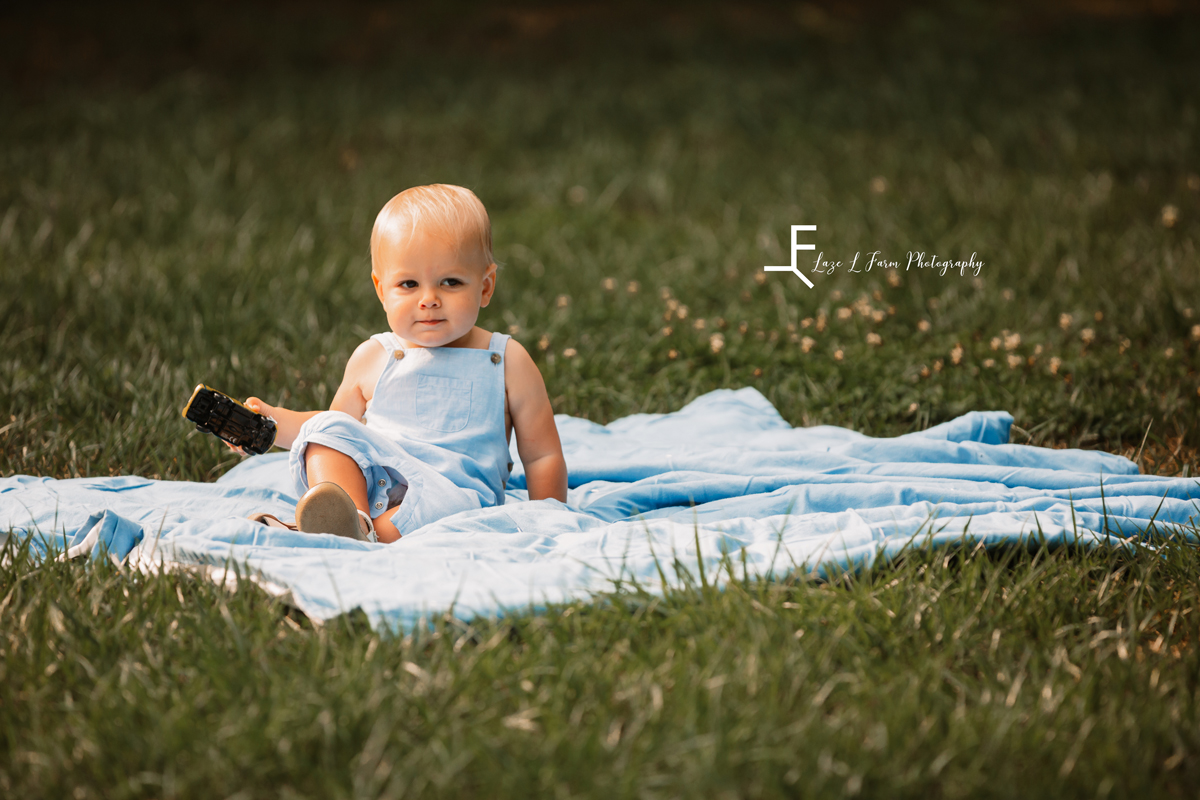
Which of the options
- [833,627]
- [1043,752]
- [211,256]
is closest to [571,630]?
[833,627]

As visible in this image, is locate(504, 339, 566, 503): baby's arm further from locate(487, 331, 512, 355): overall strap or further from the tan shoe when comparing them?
the tan shoe

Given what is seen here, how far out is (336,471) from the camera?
2.37m

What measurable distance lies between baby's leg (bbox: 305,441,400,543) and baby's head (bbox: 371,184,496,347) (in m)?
0.35

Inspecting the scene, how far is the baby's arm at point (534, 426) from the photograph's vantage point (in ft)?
8.51

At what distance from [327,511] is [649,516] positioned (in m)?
0.86

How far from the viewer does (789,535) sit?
2381mm

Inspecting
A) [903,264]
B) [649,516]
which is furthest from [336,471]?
[903,264]

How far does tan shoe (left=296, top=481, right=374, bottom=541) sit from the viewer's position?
2.22m

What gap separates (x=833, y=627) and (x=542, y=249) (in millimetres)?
3524

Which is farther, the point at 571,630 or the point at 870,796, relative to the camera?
the point at 571,630

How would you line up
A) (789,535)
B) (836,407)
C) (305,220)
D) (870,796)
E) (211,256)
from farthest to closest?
(305,220) → (211,256) → (836,407) → (789,535) → (870,796)

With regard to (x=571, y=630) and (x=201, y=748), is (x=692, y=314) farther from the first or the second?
(x=201, y=748)

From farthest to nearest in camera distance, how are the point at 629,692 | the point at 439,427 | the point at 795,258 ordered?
the point at 795,258 < the point at 439,427 < the point at 629,692

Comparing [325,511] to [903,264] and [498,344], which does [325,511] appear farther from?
[903,264]
